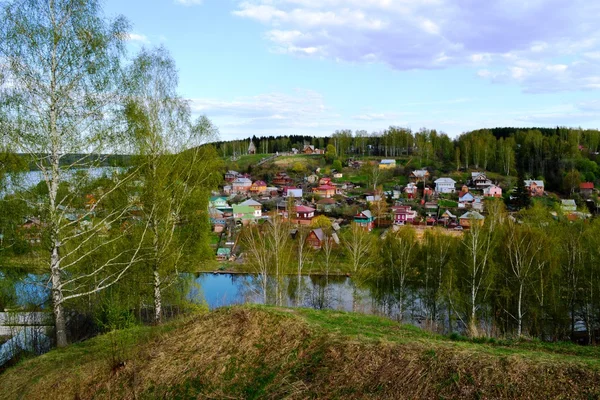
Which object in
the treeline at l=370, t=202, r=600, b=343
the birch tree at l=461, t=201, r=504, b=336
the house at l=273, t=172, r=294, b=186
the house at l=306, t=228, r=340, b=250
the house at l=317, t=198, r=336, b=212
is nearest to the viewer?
the treeline at l=370, t=202, r=600, b=343

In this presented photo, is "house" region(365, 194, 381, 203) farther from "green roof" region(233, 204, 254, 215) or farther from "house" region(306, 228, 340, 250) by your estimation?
"house" region(306, 228, 340, 250)

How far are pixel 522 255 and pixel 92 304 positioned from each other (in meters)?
15.2

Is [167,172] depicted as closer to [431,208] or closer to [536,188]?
[431,208]

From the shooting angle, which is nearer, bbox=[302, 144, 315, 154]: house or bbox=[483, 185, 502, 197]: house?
bbox=[483, 185, 502, 197]: house

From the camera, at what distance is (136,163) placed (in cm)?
997

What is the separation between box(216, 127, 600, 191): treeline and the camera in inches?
2322

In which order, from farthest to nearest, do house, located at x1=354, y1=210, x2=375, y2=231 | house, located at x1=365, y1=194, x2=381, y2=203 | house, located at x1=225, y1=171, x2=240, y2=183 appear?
house, located at x1=225, y1=171, x2=240, y2=183 < house, located at x1=365, y1=194, x2=381, y2=203 < house, located at x1=354, y1=210, x2=375, y2=231

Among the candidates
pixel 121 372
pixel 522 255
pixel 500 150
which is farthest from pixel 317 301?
pixel 500 150

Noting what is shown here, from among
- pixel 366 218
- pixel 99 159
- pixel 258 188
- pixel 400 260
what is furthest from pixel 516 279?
pixel 258 188

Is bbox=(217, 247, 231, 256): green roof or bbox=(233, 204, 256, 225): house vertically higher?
bbox=(233, 204, 256, 225): house

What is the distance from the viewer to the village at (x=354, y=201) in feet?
121

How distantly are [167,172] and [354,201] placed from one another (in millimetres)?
44143

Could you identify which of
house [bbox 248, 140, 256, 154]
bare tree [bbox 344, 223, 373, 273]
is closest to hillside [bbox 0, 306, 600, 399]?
bare tree [bbox 344, 223, 373, 273]

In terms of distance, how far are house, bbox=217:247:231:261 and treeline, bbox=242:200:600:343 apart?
14520 millimetres
